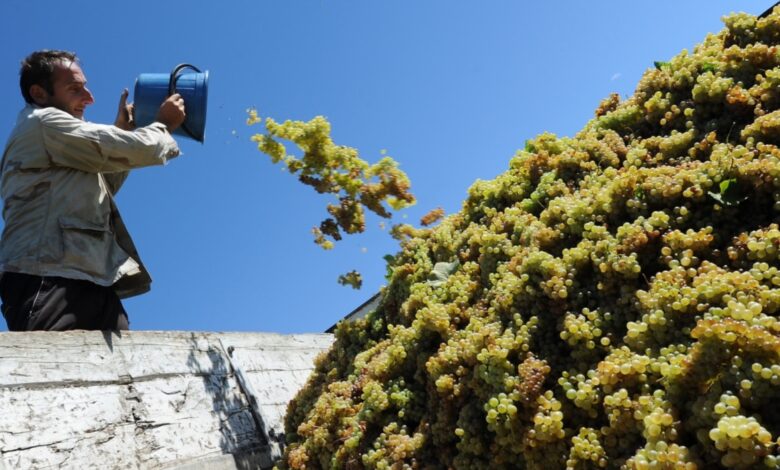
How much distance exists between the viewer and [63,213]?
338 centimetres

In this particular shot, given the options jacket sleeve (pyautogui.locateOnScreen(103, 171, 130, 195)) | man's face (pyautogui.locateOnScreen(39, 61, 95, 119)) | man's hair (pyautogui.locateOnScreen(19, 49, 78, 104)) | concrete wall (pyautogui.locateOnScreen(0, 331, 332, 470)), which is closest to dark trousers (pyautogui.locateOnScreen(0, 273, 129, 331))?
concrete wall (pyautogui.locateOnScreen(0, 331, 332, 470))

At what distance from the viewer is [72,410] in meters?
2.72

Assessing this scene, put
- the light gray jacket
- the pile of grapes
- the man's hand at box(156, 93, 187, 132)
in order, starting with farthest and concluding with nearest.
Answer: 1. the man's hand at box(156, 93, 187, 132)
2. the light gray jacket
3. the pile of grapes

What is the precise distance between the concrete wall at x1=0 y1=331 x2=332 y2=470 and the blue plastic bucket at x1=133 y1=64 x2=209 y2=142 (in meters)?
1.31

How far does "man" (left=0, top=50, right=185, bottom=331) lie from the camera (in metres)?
3.24

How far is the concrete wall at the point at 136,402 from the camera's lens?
8.59 ft

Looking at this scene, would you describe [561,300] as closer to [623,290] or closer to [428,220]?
[623,290]

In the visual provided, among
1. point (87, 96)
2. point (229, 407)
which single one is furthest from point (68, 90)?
point (229, 407)

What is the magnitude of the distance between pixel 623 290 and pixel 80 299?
103 inches

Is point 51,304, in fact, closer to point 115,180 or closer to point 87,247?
point 87,247

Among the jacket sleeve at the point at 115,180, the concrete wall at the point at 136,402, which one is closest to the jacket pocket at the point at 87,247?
the concrete wall at the point at 136,402

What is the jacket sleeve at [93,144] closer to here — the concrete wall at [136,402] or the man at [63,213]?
the man at [63,213]

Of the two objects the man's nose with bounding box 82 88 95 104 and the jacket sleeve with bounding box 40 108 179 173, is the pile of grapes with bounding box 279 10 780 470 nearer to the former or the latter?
the jacket sleeve with bounding box 40 108 179 173

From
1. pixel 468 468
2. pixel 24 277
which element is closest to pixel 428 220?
pixel 468 468
